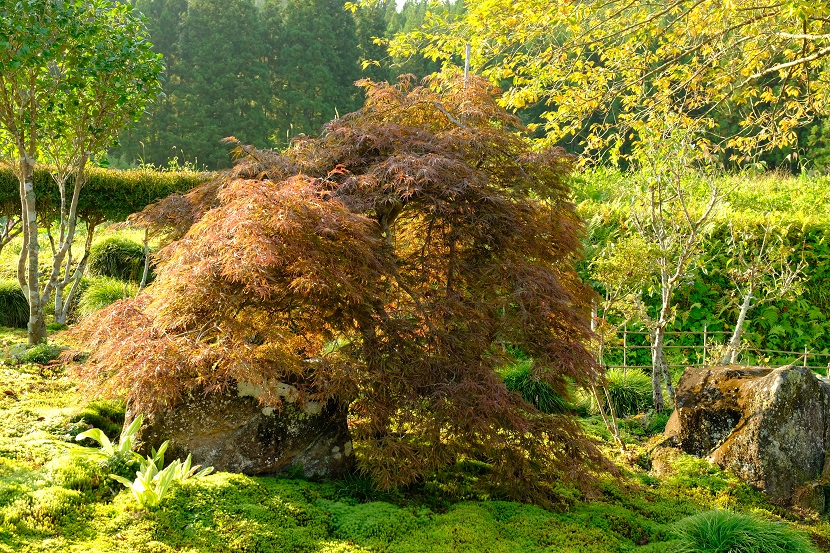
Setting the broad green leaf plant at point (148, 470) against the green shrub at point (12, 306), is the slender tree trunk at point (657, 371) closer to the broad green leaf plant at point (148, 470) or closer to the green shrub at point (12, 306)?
the broad green leaf plant at point (148, 470)

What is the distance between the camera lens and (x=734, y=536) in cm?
380

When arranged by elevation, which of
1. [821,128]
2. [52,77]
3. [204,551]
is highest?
[821,128]

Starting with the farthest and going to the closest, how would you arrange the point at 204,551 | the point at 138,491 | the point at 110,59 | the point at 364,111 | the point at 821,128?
the point at 821,128, the point at 110,59, the point at 364,111, the point at 138,491, the point at 204,551

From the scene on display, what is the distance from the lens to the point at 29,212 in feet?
21.0

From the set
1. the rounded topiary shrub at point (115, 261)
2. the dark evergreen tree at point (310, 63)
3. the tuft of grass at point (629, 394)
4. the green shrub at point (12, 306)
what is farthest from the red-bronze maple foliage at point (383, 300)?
the dark evergreen tree at point (310, 63)

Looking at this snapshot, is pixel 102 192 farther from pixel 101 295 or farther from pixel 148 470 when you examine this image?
pixel 148 470

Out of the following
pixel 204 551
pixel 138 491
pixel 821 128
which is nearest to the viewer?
pixel 204 551

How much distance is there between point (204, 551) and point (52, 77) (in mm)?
5331

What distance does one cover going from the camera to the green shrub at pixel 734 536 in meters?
3.75

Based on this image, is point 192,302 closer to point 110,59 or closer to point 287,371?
point 287,371

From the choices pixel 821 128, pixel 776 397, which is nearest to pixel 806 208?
pixel 776 397

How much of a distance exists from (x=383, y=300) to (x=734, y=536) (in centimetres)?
247

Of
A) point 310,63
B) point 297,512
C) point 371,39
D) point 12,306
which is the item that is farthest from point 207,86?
point 297,512

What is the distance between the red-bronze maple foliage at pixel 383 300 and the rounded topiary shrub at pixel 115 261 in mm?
5931
